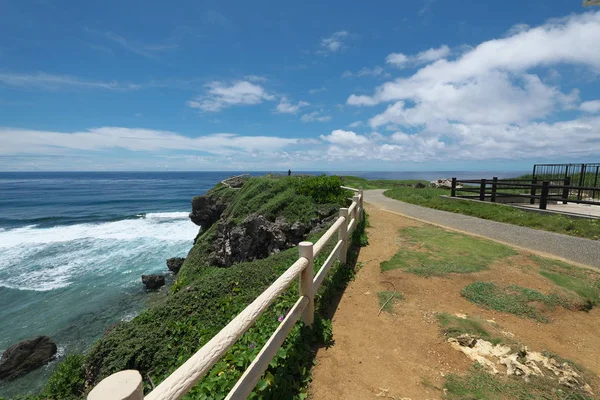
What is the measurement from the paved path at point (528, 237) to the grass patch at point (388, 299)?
520 centimetres

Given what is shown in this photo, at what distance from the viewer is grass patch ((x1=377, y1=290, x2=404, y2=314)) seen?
482 centimetres

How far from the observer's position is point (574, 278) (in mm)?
5695

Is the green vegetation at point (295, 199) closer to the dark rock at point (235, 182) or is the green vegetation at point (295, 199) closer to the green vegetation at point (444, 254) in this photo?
the green vegetation at point (444, 254)

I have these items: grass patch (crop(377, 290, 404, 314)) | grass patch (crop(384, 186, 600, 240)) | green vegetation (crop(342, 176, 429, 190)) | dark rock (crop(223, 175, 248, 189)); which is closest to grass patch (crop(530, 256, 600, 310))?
grass patch (crop(377, 290, 404, 314))

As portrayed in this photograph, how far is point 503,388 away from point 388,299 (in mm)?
2174

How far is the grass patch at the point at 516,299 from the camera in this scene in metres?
4.63

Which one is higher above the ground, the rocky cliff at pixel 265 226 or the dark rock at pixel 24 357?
the rocky cliff at pixel 265 226

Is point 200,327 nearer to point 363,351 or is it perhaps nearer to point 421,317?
point 363,351

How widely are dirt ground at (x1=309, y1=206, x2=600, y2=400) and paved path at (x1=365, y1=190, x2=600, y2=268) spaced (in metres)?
2.13

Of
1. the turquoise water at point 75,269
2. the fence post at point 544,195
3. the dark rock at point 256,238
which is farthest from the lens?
the dark rock at point 256,238

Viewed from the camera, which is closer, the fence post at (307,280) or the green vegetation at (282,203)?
the fence post at (307,280)

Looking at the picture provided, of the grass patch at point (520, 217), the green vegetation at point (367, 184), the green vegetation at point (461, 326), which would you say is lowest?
the green vegetation at point (461, 326)

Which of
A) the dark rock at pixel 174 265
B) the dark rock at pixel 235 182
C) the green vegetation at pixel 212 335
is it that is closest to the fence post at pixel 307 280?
the green vegetation at pixel 212 335

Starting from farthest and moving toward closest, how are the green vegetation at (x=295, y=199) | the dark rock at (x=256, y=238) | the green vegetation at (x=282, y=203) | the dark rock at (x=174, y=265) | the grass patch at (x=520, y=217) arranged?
the dark rock at (x=174, y=265)
the green vegetation at (x=295, y=199)
the green vegetation at (x=282, y=203)
the dark rock at (x=256, y=238)
the grass patch at (x=520, y=217)
